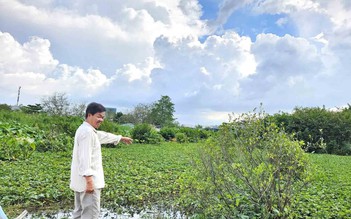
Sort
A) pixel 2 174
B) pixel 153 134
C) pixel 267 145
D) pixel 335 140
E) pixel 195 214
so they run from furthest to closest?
pixel 335 140 < pixel 153 134 < pixel 2 174 < pixel 195 214 < pixel 267 145

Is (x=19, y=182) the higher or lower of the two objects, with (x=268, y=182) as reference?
lower

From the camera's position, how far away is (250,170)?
150 inches

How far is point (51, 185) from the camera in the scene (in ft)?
18.9

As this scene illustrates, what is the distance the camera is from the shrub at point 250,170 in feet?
12.4

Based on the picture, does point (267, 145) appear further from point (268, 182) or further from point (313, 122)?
point (313, 122)

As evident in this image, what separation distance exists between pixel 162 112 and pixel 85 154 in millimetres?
27351

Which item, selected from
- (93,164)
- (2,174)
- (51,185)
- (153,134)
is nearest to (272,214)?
(93,164)

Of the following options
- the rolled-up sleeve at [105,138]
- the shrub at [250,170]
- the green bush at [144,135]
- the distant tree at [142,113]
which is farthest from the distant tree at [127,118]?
the shrub at [250,170]

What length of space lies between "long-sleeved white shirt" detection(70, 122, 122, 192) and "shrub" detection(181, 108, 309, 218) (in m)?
1.08

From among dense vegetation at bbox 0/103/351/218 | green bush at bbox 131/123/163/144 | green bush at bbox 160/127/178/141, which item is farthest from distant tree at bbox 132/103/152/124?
dense vegetation at bbox 0/103/351/218

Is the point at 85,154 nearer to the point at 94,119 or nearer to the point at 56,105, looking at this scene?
the point at 94,119

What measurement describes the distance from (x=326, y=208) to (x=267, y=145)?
152 cm

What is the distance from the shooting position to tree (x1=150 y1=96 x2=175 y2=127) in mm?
29984

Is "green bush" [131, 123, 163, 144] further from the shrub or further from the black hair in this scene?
the black hair
